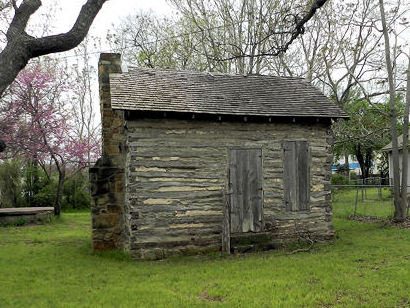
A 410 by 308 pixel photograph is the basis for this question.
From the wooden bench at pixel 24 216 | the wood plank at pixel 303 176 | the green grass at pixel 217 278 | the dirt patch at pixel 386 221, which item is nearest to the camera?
the green grass at pixel 217 278

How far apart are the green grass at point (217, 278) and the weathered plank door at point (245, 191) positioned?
3.01 ft

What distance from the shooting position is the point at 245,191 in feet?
34.4

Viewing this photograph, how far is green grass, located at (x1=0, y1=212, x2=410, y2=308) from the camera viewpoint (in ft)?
20.5

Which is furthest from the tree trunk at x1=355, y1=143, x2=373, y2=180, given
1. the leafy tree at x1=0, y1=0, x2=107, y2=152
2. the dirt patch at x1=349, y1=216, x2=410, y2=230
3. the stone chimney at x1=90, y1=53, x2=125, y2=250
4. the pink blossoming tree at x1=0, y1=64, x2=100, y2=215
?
the leafy tree at x1=0, y1=0, x2=107, y2=152

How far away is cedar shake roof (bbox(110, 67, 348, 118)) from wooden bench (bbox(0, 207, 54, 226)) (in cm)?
958

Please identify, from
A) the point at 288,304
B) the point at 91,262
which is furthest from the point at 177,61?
the point at 288,304

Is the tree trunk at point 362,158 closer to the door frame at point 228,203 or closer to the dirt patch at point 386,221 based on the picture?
the dirt patch at point 386,221

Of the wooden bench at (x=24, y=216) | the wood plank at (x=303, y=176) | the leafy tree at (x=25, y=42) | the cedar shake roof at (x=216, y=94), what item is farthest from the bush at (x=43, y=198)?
the leafy tree at (x=25, y=42)

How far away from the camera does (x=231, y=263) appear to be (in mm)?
8891

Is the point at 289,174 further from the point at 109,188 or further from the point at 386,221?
the point at 386,221

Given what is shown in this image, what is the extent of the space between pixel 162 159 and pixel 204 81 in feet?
11.0

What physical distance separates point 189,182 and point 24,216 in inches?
437

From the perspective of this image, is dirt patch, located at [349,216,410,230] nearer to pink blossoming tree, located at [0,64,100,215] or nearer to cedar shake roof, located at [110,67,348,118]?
cedar shake roof, located at [110,67,348,118]

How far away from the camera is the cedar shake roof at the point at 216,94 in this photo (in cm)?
1002
